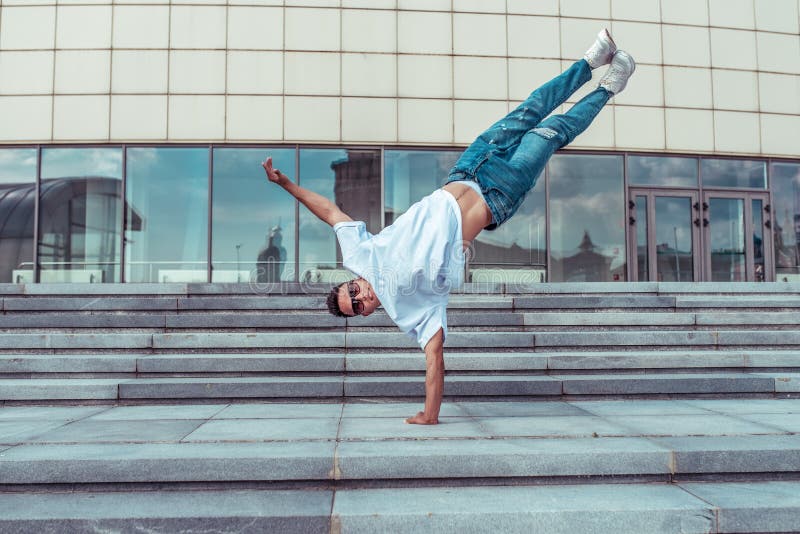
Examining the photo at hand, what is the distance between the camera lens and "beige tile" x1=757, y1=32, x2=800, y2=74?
12.6 metres

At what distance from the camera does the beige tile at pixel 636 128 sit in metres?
12.1

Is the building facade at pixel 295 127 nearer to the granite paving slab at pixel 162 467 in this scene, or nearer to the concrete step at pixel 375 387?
the concrete step at pixel 375 387

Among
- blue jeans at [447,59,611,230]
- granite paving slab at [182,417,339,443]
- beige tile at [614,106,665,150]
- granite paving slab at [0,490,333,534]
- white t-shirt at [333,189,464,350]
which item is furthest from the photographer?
beige tile at [614,106,665,150]

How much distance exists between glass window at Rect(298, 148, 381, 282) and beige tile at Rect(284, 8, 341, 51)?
2.11 meters

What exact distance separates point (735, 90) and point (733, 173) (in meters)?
1.78

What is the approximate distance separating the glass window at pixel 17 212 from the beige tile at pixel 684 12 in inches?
533

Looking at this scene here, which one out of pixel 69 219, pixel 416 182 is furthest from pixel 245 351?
pixel 69 219

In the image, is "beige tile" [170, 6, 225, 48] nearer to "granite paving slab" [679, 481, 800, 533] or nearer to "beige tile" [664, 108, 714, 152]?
"beige tile" [664, 108, 714, 152]

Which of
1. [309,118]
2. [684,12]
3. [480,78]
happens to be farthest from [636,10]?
[309,118]

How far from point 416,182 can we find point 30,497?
9.60 meters

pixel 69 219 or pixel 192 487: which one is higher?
pixel 69 219

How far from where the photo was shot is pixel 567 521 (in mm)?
2854

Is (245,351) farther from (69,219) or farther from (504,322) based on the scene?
(69,219)

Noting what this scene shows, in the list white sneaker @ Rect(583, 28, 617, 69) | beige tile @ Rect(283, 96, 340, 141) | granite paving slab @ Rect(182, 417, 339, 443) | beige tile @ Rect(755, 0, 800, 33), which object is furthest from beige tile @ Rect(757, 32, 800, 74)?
granite paving slab @ Rect(182, 417, 339, 443)
